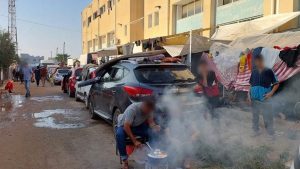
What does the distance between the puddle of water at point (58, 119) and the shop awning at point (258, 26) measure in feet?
21.4

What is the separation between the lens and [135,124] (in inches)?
211

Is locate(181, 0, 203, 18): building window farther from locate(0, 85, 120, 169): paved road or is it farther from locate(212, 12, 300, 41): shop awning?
locate(0, 85, 120, 169): paved road

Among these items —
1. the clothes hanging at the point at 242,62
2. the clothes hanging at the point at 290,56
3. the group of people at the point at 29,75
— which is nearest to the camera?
the clothes hanging at the point at 290,56

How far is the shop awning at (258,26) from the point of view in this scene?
12281 millimetres

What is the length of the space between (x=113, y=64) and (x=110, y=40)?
1349 inches

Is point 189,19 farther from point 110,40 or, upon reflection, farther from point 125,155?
point 110,40

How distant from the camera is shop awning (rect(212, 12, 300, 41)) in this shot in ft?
40.3

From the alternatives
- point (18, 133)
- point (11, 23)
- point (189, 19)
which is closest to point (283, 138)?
point (18, 133)

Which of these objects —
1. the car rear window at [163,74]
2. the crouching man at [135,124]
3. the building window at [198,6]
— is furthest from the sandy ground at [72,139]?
the building window at [198,6]

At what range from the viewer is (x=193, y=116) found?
6465mm

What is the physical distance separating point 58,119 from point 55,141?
3019 millimetres

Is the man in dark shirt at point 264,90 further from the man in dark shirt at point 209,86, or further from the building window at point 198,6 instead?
the building window at point 198,6

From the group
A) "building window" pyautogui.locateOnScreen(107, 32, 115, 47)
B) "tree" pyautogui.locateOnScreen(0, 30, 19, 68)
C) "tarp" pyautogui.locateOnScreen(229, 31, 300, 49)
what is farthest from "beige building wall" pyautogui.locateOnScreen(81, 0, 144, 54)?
"tarp" pyautogui.locateOnScreen(229, 31, 300, 49)

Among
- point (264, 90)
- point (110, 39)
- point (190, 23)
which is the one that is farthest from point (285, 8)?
point (110, 39)
